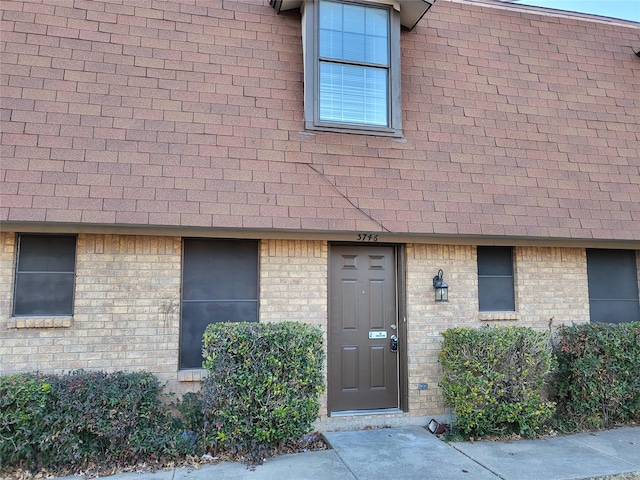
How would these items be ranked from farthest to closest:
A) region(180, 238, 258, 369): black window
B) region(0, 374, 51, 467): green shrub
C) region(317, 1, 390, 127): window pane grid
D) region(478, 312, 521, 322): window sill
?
1. region(478, 312, 521, 322): window sill
2. region(317, 1, 390, 127): window pane grid
3. region(180, 238, 258, 369): black window
4. region(0, 374, 51, 467): green shrub

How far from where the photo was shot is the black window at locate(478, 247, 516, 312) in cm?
696

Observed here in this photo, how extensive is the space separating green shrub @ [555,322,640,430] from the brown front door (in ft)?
7.65

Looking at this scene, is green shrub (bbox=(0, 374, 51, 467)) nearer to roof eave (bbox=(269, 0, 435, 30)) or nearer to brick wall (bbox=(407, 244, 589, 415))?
brick wall (bbox=(407, 244, 589, 415))

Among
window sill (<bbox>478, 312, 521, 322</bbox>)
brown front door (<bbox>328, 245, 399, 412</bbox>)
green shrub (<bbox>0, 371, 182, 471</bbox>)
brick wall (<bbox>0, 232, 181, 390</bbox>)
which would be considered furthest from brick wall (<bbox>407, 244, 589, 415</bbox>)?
green shrub (<bbox>0, 371, 182, 471</bbox>)

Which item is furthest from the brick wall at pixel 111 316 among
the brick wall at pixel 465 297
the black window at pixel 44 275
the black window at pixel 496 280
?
the black window at pixel 496 280

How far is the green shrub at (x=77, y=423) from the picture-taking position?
4.70 m

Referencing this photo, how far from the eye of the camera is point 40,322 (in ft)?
17.9

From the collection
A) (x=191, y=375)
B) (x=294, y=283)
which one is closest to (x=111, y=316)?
(x=191, y=375)

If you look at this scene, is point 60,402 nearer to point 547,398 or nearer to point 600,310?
point 547,398

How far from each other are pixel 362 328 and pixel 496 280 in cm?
219

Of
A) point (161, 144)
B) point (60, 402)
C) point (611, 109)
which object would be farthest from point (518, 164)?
point (60, 402)

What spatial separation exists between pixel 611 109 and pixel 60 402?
8598 millimetres

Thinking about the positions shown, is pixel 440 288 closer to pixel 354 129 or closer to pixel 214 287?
pixel 354 129

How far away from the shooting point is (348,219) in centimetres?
598
